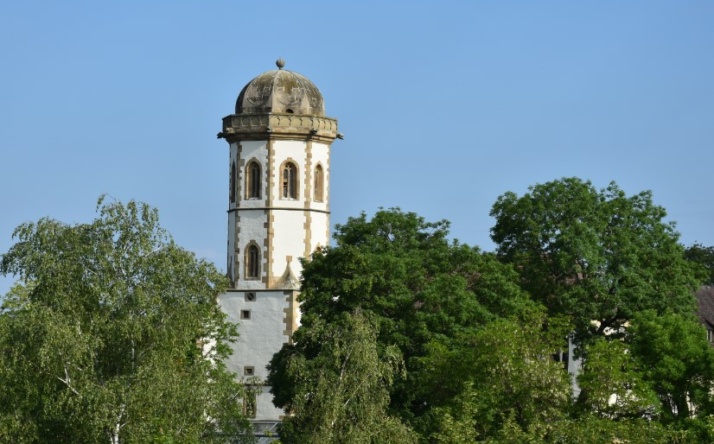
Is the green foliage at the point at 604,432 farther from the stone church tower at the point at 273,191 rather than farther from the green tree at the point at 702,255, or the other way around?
the green tree at the point at 702,255

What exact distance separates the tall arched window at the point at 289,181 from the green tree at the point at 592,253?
→ 9556 millimetres

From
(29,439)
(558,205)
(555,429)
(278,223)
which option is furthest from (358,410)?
(278,223)

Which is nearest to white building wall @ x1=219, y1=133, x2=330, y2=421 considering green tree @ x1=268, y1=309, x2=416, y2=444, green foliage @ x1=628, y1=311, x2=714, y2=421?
green foliage @ x1=628, y1=311, x2=714, y2=421

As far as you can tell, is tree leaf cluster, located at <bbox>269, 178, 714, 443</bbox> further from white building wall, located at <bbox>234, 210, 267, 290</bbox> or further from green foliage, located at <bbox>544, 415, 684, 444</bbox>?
white building wall, located at <bbox>234, 210, 267, 290</bbox>

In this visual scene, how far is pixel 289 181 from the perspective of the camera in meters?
81.8

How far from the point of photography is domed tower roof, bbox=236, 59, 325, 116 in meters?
82.3

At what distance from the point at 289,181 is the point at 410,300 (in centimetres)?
1795

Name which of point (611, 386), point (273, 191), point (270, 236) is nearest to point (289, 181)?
point (273, 191)

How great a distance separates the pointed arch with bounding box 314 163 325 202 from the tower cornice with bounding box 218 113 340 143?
51.7 inches

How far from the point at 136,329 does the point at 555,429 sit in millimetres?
11413

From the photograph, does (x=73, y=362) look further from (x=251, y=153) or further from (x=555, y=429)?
(x=251, y=153)

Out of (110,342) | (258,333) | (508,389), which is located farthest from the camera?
(258,333)

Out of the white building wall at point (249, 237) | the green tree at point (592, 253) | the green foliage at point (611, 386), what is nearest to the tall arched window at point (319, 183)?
the white building wall at point (249, 237)

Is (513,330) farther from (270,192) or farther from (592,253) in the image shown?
(270,192)
